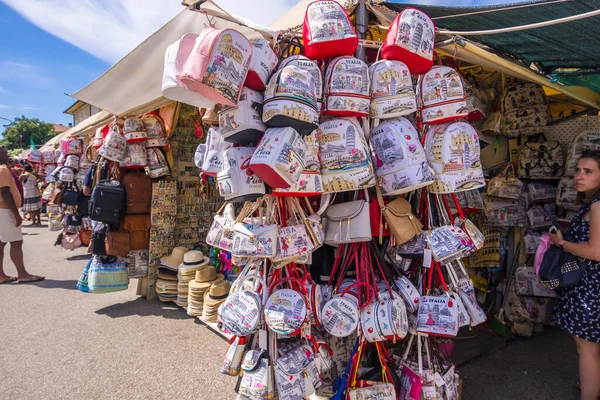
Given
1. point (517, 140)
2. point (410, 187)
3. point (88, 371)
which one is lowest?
point (88, 371)

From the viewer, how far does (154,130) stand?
13.5 feet

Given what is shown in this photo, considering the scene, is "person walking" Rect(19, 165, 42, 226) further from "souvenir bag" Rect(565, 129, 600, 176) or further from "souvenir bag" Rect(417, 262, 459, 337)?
"souvenir bag" Rect(565, 129, 600, 176)

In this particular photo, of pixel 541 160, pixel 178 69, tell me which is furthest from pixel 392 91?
pixel 541 160

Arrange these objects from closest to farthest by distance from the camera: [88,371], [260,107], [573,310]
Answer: [260,107]
[573,310]
[88,371]

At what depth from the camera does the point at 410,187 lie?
5.74ft

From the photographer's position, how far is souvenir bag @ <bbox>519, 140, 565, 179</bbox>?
126 inches

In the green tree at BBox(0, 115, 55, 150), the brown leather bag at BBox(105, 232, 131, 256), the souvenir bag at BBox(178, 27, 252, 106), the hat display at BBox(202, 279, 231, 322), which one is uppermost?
the green tree at BBox(0, 115, 55, 150)

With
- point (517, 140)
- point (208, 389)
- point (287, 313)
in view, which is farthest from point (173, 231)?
point (517, 140)

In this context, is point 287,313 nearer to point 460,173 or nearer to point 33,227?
point 460,173

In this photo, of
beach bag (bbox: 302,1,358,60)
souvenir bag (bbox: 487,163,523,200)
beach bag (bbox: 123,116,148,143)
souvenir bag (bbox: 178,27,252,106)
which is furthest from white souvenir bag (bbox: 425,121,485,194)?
beach bag (bbox: 123,116,148,143)

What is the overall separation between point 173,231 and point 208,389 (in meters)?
2.38

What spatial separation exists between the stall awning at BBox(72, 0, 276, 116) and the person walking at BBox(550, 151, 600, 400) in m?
2.69

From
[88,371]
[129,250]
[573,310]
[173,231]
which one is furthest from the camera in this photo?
[173,231]

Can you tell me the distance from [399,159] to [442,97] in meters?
0.45
